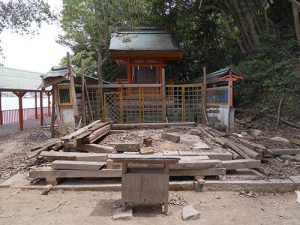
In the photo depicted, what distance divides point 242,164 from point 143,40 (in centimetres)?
1098

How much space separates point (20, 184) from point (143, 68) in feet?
34.1

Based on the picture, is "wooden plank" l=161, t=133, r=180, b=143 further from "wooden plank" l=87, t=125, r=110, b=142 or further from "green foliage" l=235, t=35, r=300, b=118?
"green foliage" l=235, t=35, r=300, b=118

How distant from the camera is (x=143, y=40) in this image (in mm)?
15250

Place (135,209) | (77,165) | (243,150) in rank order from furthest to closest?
1. (243,150)
2. (77,165)
3. (135,209)

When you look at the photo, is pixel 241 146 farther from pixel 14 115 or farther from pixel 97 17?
pixel 14 115

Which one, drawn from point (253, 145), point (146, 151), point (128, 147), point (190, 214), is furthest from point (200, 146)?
point (190, 214)

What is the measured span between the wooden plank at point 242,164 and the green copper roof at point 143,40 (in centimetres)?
930

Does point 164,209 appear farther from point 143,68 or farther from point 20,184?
point 143,68

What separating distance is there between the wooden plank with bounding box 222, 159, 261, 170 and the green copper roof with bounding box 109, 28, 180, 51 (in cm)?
930

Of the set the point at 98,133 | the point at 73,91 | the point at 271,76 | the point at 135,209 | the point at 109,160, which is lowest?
the point at 135,209

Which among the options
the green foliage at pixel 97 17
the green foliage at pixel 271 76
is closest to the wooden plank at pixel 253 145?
the green foliage at pixel 271 76

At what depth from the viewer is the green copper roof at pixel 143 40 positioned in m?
14.2

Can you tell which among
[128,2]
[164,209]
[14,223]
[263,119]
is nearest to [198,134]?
[263,119]

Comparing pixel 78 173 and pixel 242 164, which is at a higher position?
pixel 242 164
